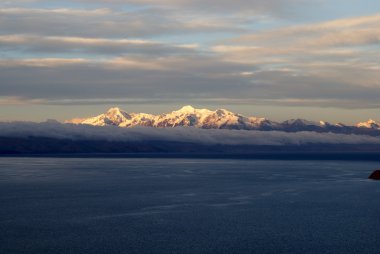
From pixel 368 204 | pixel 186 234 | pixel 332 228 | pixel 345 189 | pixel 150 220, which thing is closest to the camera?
pixel 186 234

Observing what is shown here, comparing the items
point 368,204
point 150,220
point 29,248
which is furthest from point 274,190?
point 29,248

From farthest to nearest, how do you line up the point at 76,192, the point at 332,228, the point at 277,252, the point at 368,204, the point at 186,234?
the point at 76,192 < the point at 368,204 < the point at 332,228 < the point at 186,234 < the point at 277,252

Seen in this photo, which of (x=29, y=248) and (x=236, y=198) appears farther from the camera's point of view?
(x=236, y=198)

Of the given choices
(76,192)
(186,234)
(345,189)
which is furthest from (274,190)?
(186,234)

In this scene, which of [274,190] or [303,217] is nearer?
[303,217]

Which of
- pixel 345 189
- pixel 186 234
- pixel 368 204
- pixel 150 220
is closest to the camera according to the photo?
pixel 186 234

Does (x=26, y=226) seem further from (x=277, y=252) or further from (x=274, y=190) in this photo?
(x=274, y=190)

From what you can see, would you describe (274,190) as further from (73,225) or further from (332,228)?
(73,225)

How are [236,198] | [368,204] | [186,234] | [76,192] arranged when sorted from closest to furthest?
[186,234] < [368,204] < [236,198] < [76,192]
